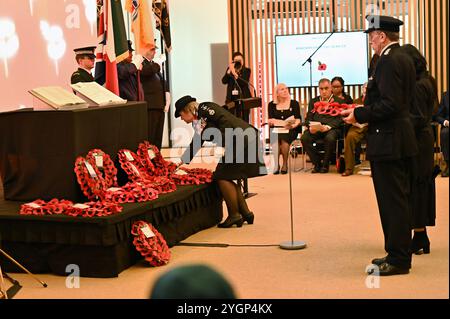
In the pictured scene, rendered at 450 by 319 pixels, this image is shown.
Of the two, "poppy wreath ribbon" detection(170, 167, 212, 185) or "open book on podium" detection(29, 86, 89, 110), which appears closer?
"open book on podium" detection(29, 86, 89, 110)

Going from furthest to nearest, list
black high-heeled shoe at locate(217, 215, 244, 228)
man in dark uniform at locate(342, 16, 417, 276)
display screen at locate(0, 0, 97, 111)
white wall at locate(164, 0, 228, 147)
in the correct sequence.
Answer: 1. white wall at locate(164, 0, 228, 147)
2. display screen at locate(0, 0, 97, 111)
3. black high-heeled shoe at locate(217, 215, 244, 228)
4. man in dark uniform at locate(342, 16, 417, 276)

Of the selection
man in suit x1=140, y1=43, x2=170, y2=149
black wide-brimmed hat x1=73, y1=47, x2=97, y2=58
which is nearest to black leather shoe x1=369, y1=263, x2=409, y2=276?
→ black wide-brimmed hat x1=73, y1=47, x2=97, y2=58

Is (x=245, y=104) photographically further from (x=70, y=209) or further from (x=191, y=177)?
(x=70, y=209)

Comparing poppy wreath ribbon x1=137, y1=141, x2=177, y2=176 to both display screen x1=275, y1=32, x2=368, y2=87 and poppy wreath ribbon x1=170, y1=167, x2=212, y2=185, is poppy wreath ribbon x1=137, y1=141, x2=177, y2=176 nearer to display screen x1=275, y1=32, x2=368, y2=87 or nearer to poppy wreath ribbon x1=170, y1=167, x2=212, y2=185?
poppy wreath ribbon x1=170, y1=167, x2=212, y2=185

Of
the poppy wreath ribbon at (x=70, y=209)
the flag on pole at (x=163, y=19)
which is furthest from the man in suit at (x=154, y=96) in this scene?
the poppy wreath ribbon at (x=70, y=209)

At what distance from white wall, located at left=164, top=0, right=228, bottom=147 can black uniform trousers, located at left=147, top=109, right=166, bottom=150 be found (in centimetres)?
477

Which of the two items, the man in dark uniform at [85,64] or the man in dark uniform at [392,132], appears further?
the man in dark uniform at [85,64]

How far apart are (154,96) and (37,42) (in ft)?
4.68

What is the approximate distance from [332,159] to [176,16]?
13.5ft

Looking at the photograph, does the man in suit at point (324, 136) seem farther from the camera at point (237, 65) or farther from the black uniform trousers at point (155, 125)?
the black uniform trousers at point (155, 125)

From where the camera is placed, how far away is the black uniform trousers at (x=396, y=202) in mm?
4492

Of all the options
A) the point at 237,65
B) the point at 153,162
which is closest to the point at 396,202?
the point at 153,162

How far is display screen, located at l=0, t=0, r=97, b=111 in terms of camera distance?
304 inches

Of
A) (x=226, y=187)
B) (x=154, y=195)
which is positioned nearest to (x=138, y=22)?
(x=226, y=187)
